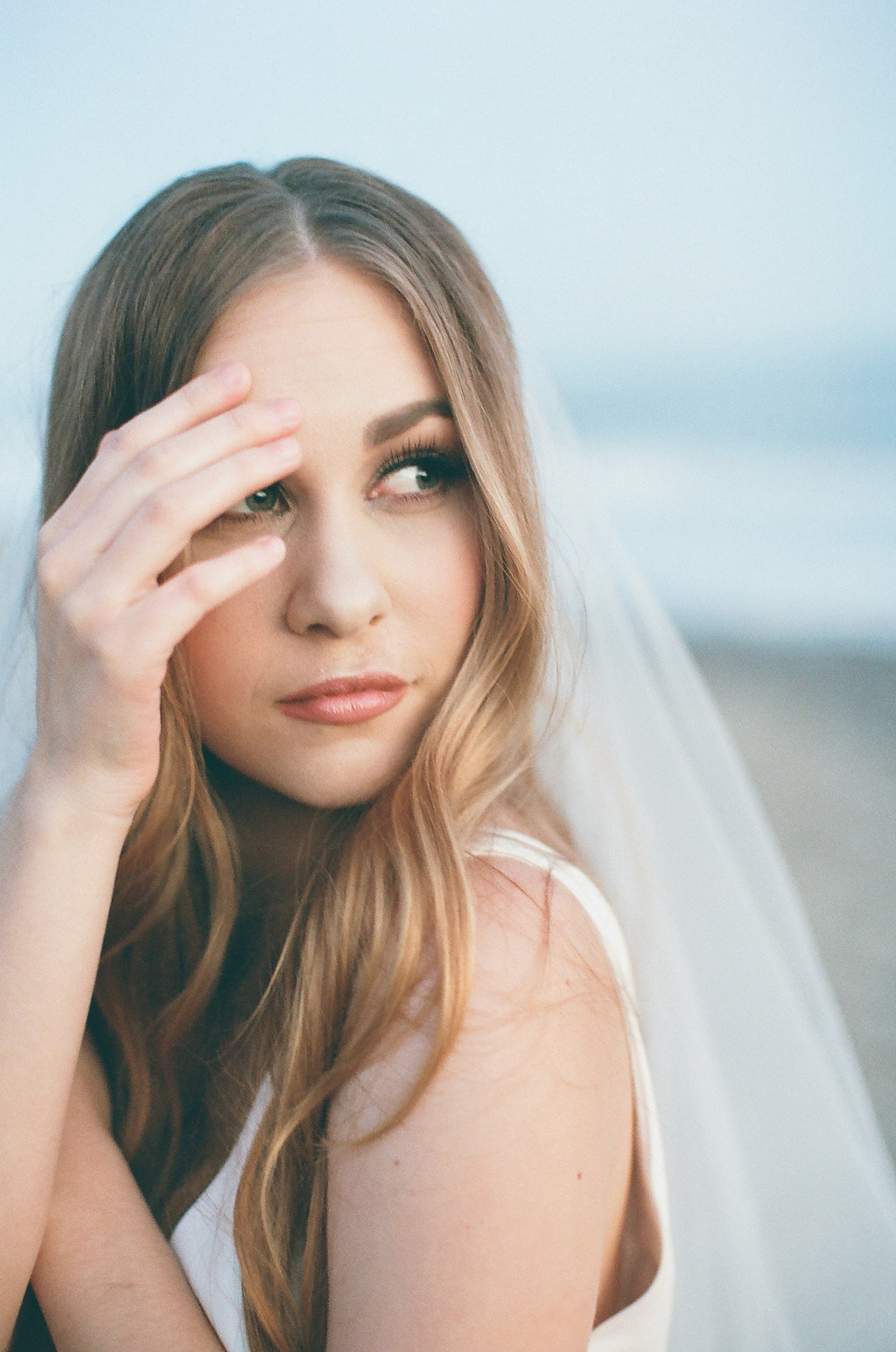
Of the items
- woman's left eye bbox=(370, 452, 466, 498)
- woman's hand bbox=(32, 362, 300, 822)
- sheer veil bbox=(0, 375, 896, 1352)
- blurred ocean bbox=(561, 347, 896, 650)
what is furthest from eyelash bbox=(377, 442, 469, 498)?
blurred ocean bbox=(561, 347, 896, 650)

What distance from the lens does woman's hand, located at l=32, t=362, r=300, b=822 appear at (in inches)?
32.0

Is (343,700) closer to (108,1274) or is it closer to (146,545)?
(146,545)

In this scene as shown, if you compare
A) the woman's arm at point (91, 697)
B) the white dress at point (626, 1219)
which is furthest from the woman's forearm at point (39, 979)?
the white dress at point (626, 1219)

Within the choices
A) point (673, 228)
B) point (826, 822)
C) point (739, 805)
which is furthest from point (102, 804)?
point (826, 822)

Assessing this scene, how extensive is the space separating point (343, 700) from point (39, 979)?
1.22 ft

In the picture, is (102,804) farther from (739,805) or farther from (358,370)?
(739,805)

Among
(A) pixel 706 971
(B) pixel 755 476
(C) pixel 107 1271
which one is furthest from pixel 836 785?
(C) pixel 107 1271

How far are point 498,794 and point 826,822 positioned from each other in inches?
60.4

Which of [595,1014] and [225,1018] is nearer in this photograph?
[595,1014]

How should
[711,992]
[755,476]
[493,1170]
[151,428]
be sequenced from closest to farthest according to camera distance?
[493,1170], [151,428], [711,992], [755,476]

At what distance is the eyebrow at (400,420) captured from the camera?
906 mm

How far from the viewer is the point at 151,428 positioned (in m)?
0.84

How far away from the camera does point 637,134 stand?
5.19 ft

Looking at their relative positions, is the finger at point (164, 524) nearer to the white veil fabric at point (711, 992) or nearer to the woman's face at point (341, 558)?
the woman's face at point (341, 558)
